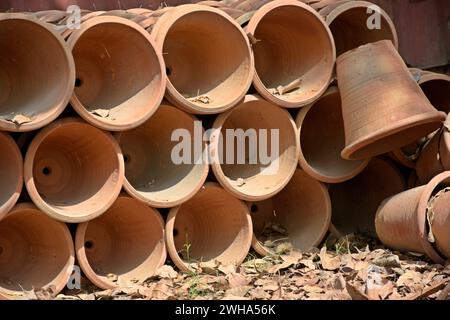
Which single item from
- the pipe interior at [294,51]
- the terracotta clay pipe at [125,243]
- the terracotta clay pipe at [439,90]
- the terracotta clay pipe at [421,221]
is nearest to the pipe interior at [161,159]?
the terracotta clay pipe at [125,243]

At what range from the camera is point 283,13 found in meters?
3.90

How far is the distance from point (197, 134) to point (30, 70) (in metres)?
0.76

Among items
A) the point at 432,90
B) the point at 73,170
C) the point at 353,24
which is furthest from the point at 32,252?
the point at 432,90

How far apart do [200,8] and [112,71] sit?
0.48 m

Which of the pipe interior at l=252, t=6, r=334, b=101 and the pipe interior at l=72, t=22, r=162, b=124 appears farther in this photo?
the pipe interior at l=252, t=6, r=334, b=101

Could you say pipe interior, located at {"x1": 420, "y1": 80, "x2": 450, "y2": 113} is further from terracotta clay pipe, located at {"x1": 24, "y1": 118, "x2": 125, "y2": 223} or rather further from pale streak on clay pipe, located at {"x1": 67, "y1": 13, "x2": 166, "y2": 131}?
terracotta clay pipe, located at {"x1": 24, "y1": 118, "x2": 125, "y2": 223}

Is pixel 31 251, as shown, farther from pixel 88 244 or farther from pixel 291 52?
pixel 291 52

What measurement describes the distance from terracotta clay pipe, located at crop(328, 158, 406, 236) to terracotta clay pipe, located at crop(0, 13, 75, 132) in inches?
62.6

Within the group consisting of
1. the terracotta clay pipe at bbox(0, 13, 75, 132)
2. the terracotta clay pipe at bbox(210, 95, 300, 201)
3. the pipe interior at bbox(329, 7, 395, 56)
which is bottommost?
the terracotta clay pipe at bbox(210, 95, 300, 201)

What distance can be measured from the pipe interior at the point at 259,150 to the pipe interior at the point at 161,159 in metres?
0.23

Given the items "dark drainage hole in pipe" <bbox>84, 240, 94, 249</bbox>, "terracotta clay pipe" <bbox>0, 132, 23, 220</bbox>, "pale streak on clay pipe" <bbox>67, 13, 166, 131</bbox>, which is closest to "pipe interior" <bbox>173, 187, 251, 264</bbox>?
"dark drainage hole in pipe" <bbox>84, 240, 94, 249</bbox>

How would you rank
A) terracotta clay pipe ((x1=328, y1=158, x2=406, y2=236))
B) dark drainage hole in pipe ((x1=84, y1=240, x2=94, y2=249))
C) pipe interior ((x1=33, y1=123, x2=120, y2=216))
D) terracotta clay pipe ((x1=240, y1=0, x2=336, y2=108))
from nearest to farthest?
pipe interior ((x1=33, y1=123, x2=120, y2=216))
dark drainage hole in pipe ((x1=84, y1=240, x2=94, y2=249))
terracotta clay pipe ((x1=240, y1=0, x2=336, y2=108))
terracotta clay pipe ((x1=328, y1=158, x2=406, y2=236))

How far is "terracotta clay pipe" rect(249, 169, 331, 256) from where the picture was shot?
387 cm

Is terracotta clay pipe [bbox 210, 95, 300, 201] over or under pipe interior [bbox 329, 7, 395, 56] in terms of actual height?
under
